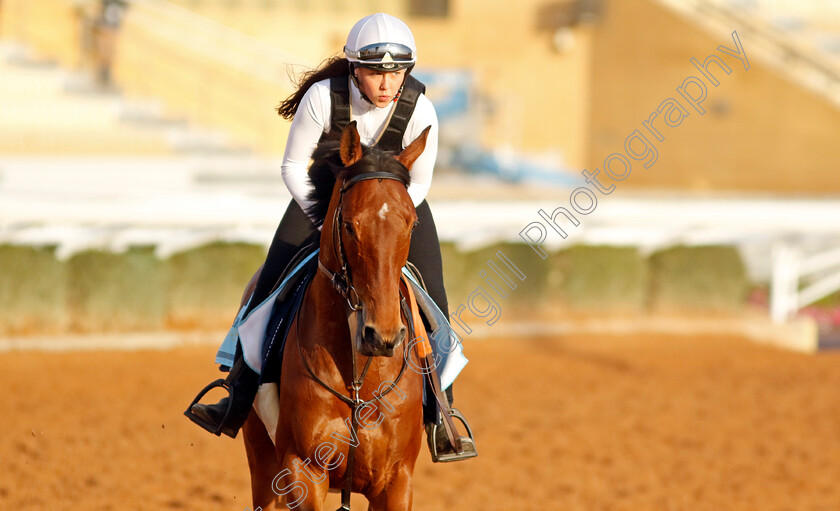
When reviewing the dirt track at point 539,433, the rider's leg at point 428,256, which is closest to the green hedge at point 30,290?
the dirt track at point 539,433

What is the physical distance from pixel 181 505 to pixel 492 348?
5496 mm

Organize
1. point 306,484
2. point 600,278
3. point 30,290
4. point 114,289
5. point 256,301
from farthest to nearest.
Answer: point 600,278
point 114,289
point 30,290
point 256,301
point 306,484

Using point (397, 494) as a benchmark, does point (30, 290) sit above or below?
above

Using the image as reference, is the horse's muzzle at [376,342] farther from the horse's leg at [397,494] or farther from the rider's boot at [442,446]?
the rider's boot at [442,446]

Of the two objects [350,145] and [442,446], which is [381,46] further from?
[442,446]

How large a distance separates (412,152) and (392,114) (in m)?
0.35

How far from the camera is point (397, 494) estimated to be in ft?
11.7

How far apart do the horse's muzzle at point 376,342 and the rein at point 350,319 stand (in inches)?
3.3

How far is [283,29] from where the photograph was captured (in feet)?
74.8

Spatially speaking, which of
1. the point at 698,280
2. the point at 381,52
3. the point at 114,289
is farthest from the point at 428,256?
the point at 698,280

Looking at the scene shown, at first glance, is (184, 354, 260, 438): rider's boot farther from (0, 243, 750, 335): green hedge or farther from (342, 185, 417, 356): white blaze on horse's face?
(0, 243, 750, 335): green hedge

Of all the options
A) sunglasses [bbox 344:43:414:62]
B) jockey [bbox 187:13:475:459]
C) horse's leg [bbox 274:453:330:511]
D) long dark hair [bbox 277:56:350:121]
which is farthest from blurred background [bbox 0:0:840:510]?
horse's leg [bbox 274:453:330:511]

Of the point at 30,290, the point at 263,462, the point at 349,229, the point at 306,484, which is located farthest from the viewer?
the point at 30,290

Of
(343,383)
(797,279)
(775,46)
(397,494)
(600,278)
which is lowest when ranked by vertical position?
(397,494)
